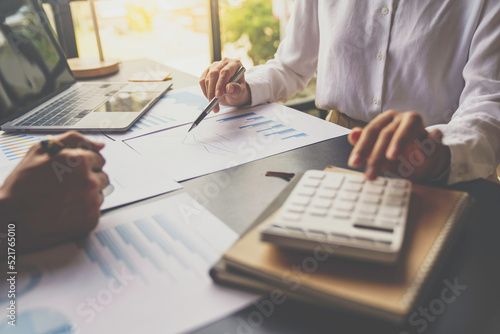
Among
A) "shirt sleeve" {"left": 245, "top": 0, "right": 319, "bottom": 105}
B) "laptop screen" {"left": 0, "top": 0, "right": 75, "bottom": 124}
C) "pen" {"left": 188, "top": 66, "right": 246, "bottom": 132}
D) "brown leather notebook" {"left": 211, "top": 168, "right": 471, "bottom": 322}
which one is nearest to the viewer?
"brown leather notebook" {"left": 211, "top": 168, "right": 471, "bottom": 322}

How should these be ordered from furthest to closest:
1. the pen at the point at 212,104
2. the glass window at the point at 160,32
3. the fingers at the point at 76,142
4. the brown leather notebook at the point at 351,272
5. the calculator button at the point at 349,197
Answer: the glass window at the point at 160,32, the pen at the point at 212,104, the fingers at the point at 76,142, the calculator button at the point at 349,197, the brown leather notebook at the point at 351,272

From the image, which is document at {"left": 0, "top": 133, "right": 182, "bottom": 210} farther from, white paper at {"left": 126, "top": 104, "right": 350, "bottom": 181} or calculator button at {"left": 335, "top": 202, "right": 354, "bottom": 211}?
calculator button at {"left": 335, "top": 202, "right": 354, "bottom": 211}

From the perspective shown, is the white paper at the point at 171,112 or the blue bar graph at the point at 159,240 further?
the white paper at the point at 171,112

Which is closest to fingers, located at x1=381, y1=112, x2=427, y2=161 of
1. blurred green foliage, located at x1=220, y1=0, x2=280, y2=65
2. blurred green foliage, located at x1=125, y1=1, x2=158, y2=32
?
blurred green foliage, located at x1=220, y1=0, x2=280, y2=65

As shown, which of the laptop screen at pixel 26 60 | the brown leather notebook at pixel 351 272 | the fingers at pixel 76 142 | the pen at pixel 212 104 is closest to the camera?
the brown leather notebook at pixel 351 272

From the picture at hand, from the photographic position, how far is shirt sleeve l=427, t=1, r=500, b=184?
596 mm

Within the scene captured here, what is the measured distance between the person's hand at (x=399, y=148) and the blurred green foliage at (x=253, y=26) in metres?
2.57

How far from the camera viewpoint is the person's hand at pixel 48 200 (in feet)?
1.48

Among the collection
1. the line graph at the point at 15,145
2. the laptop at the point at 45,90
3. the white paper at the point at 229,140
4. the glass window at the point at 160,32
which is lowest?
the glass window at the point at 160,32

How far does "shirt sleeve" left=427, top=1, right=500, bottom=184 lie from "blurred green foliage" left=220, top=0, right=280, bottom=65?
233 centimetres

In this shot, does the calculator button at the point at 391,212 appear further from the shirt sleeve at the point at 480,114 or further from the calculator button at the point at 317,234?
the shirt sleeve at the point at 480,114

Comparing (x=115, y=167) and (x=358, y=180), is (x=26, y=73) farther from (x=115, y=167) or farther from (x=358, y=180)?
(x=358, y=180)

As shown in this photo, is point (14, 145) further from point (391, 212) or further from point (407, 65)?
point (407, 65)

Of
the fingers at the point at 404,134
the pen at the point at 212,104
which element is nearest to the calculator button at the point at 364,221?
the fingers at the point at 404,134
